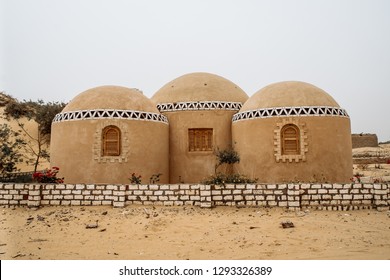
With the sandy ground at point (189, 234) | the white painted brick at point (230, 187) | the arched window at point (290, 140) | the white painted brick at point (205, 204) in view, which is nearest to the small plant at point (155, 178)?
the sandy ground at point (189, 234)

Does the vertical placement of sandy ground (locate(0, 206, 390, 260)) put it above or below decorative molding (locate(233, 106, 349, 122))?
below

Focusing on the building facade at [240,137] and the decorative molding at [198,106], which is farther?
the decorative molding at [198,106]

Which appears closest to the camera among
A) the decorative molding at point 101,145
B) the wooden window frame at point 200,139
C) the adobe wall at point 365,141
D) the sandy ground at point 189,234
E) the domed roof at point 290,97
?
the sandy ground at point 189,234

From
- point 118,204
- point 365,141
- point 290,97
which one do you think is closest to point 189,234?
point 118,204

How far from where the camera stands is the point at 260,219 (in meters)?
7.59

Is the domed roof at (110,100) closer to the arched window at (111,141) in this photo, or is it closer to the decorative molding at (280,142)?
the arched window at (111,141)

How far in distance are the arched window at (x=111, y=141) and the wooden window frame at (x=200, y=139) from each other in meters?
3.61

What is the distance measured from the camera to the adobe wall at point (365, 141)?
29.6 metres

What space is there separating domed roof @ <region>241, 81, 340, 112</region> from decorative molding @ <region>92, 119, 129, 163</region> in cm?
507

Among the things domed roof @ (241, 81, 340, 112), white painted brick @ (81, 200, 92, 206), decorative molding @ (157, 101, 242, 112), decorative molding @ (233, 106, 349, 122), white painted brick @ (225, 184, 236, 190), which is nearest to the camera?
white painted brick @ (225, 184, 236, 190)

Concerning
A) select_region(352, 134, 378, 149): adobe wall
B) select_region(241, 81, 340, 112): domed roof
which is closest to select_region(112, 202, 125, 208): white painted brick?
select_region(241, 81, 340, 112): domed roof

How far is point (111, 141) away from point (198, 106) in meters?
4.58

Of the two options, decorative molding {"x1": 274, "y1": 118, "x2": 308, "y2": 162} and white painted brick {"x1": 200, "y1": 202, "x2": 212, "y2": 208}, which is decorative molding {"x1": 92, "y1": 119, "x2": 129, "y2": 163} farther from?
decorative molding {"x1": 274, "y1": 118, "x2": 308, "y2": 162}

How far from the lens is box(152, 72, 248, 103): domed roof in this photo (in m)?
15.0
